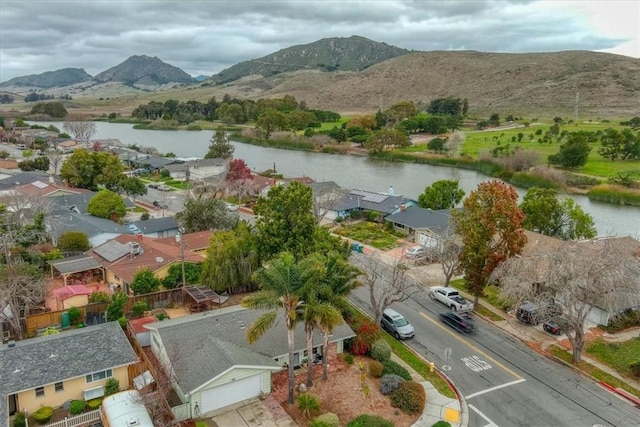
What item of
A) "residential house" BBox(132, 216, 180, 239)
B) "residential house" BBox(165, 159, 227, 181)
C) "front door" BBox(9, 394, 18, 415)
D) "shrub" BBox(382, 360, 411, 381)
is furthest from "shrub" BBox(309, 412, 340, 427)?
"residential house" BBox(165, 159, 227, 181)

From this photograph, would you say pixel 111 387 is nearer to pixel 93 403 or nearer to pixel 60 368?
pixel 93 403

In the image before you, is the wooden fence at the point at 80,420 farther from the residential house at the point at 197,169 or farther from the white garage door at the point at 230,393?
the residential house at the point at 197,169

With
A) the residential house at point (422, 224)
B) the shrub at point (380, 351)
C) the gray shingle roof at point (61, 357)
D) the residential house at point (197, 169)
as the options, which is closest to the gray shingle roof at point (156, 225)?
the residential house at point (422, 224)

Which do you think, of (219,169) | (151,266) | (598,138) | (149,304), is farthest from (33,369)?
(598,138)

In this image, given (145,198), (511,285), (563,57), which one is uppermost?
(563,57)

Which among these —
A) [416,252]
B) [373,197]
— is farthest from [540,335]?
[373,197]

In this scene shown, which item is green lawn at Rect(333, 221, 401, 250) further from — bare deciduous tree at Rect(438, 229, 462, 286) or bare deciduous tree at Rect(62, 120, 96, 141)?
bare deciduous tree at Rect(62, 120, 96, 141)

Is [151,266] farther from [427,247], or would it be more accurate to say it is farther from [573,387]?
[573,387]
